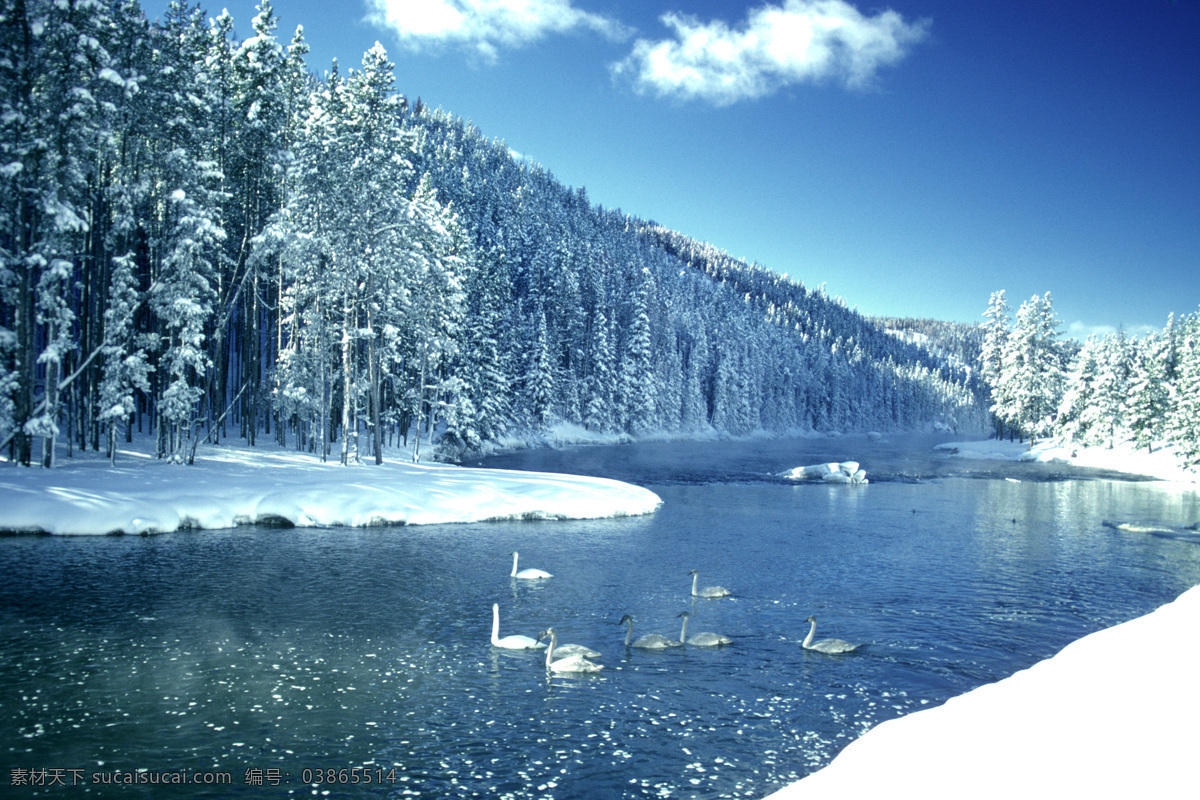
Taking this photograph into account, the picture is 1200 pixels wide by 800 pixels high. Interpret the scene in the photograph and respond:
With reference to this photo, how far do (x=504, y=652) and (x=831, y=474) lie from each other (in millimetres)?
41943

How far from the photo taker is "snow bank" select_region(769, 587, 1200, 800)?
20.8 feet

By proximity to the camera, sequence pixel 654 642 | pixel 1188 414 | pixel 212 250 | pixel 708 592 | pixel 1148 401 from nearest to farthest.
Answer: pixel 654 642 → pixel 708 592 → pixel 212 250 → pixel 1188 414 → pixel 1148 401

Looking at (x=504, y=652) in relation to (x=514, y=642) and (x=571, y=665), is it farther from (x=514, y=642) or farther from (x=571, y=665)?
(x=571, y=665)

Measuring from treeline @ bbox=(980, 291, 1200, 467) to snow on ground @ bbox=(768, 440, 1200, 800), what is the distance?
6138 centimetres

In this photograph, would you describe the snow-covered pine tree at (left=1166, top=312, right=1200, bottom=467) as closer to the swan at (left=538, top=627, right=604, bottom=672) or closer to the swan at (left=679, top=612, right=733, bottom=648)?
the swan at (left=679, top=612, right=733, bottom=648)

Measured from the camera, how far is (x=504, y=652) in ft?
47.5

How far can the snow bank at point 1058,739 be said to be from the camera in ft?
20.8

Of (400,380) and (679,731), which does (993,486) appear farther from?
(679,731)

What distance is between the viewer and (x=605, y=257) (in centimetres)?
11662

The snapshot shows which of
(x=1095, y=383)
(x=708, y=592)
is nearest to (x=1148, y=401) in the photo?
(x=1095, y=383)

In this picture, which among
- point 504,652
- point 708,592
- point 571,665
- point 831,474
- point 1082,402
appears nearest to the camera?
point 571,665

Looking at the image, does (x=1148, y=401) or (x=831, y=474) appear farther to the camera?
(x=1148, y=401)

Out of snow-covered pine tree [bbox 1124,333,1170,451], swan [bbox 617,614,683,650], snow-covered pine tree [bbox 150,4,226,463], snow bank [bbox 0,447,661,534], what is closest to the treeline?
snow-covered pine tree [bbox 1124,333,1170,451]

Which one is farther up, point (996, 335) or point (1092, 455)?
point (996, 335)
